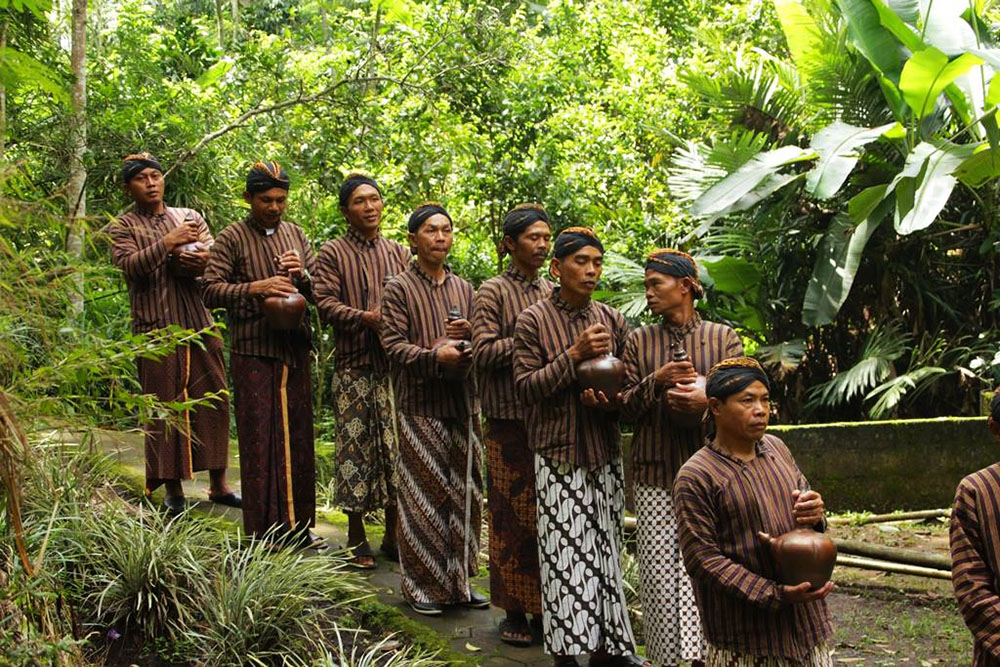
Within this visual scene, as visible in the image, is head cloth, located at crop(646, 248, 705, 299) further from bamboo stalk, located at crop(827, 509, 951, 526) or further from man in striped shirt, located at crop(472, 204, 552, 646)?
bamboo stalk, located at crop(827, 509, 951, 526)

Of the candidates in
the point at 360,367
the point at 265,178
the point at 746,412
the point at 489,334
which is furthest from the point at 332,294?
the point at 746,412

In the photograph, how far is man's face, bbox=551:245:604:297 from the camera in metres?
5.56

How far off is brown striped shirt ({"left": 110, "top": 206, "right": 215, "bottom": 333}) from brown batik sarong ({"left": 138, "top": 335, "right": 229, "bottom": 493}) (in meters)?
0.19

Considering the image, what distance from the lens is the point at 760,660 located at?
13.7 feet

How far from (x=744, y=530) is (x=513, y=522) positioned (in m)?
1.94

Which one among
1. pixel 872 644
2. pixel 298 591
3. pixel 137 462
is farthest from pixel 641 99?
pixel 298 591

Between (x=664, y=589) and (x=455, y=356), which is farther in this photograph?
(x=455, y=356)

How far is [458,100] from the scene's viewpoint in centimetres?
1014

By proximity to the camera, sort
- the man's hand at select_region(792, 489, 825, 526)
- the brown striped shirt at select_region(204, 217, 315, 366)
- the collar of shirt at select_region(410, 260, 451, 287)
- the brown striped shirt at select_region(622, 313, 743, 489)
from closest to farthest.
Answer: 1. the man's hand at select_region(792, 489, 825, 526)
2. the brown striped shirt at select_region(622, 313, 743, 489)
3. the collar of shirt at select_region(410, 260, 451, 287)
4. the brown striped shirt at select_region(204, 217, 315, 366)

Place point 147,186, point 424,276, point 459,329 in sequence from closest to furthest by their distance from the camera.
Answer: point 459,329 → point 424,276 → point 147,186

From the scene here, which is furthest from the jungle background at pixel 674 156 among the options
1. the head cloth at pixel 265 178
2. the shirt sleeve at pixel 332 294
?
the shirt sleeve at pixel 332 294

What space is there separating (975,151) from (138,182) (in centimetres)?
569

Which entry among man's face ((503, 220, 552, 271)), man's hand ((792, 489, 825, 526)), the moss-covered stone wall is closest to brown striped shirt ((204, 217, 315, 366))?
man's face ((503, 220, 552, 271))

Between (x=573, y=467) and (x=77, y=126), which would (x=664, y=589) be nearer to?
(x=573, y=467)
